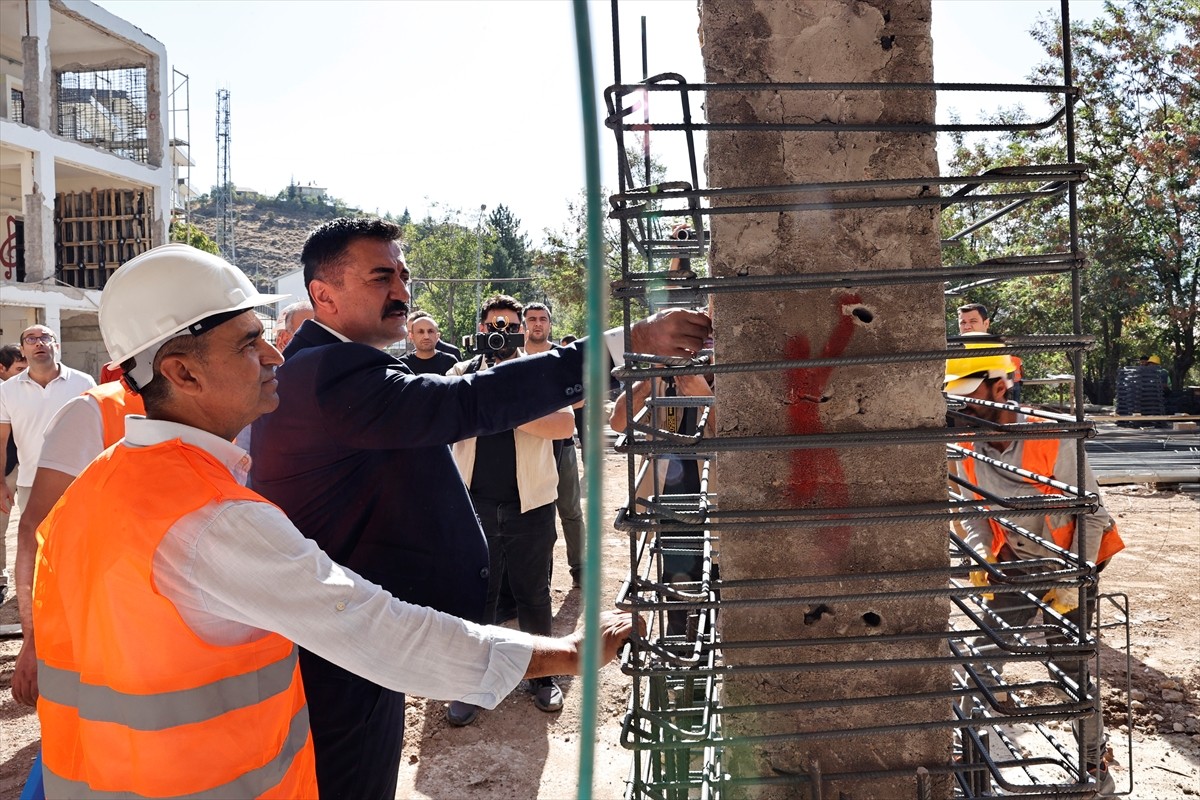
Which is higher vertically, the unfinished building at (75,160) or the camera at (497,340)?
the unfinished building at (75,160)

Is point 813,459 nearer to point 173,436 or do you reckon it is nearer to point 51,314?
point 173,436

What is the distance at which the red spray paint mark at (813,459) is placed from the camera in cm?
180

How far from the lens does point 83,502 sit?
1.71 m

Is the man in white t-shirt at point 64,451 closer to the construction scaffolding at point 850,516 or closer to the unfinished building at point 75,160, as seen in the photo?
the construction scaffolding at point 850,516

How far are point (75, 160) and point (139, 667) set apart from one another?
21.1 meters

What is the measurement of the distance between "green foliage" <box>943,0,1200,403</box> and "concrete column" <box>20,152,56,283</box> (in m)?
18.7

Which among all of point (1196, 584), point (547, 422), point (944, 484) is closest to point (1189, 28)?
point (1196, 584)

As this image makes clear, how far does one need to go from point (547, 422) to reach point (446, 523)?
235 cm

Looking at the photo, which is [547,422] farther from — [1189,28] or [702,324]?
[1189,28]

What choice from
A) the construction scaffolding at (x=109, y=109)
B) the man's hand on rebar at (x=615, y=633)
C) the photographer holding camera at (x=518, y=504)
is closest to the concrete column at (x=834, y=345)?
the man's hand on rebar at (x=615, y=633)

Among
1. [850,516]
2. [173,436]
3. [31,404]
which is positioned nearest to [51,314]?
[31,404]

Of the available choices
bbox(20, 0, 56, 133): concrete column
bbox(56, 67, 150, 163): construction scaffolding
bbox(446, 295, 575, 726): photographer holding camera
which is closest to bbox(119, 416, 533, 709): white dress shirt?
bbox(446, 295, 575, 726): photographer holding camera

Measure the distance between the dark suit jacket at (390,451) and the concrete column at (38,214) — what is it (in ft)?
62.2

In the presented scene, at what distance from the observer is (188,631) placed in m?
1.61
